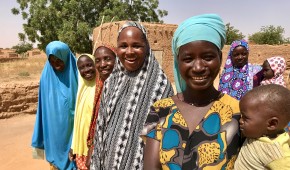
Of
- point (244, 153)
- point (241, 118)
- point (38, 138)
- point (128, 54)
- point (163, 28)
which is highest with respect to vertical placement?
point (163, 28)

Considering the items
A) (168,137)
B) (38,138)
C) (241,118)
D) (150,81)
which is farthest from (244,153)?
(38,138)

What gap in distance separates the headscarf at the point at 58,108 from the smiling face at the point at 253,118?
6.63 ft

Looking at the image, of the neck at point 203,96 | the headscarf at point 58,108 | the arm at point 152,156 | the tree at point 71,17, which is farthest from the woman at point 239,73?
the tree at point 71,17

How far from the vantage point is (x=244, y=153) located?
117 cm

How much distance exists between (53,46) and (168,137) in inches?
75.1

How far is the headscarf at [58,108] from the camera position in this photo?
2.83 metres

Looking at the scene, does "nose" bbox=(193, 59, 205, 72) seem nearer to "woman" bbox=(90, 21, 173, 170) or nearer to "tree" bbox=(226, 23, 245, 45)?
"woman" bbox=(90, 21, 173, 170)

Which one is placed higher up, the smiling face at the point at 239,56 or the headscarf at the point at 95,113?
the smiling face at the point at 239,56

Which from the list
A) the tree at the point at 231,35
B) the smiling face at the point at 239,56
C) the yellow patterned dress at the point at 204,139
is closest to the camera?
the yellow patterned dress at the point at 204,139

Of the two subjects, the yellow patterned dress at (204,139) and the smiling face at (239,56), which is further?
the smiling face at (239,56)

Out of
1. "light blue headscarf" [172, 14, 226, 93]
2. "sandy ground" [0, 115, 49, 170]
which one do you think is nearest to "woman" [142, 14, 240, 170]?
"light blue headscarf" [172, 14, 226, 93]

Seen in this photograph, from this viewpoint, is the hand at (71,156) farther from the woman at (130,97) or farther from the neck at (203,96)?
the neck at (203,96)

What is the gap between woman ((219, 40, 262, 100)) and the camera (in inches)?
138

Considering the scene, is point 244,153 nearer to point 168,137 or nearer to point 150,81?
point 168,137
